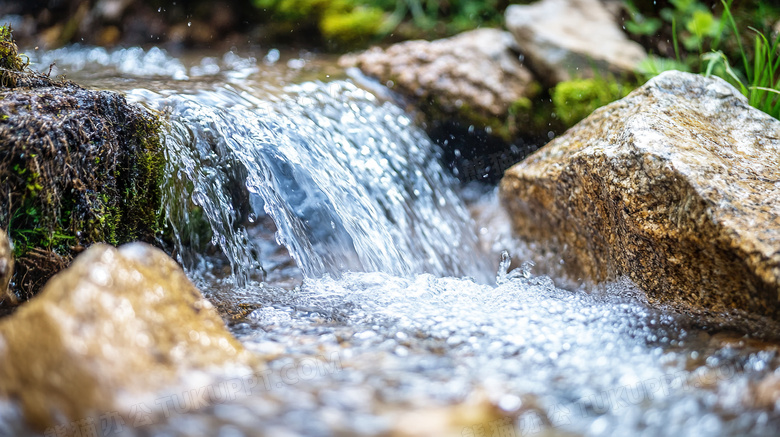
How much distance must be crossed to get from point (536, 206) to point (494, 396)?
1996 mm

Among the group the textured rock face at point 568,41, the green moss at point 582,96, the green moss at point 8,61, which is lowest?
the green moss at point 582,96

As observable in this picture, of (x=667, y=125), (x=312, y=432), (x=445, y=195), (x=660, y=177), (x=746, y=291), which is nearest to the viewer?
(x=312, y=432)

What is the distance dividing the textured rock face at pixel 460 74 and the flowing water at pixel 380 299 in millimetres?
327

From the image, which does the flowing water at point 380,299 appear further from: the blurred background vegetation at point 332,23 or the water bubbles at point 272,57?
the blurred background vegetation at point 332,23

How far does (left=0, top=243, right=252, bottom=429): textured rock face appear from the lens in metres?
1.22

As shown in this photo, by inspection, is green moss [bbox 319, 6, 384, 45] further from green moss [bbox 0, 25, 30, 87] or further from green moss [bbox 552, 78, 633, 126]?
green moss [bbox 0, 25, 30, 87]

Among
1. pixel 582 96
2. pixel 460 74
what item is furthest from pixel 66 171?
pixel 582 96

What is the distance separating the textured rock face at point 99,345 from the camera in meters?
1.22

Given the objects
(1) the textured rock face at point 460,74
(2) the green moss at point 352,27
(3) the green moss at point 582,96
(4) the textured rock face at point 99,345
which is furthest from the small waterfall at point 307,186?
(2) the green moss at point 352,27

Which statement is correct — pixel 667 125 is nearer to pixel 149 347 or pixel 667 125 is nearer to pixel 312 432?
pixel 312 432

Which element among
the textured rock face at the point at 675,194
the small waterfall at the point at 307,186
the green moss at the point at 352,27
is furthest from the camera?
the green moss at the point at 352,27

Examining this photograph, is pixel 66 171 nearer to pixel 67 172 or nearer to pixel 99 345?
pixel 67 172

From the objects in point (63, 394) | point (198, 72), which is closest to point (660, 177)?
point (63, 394)

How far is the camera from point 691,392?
152 cm
